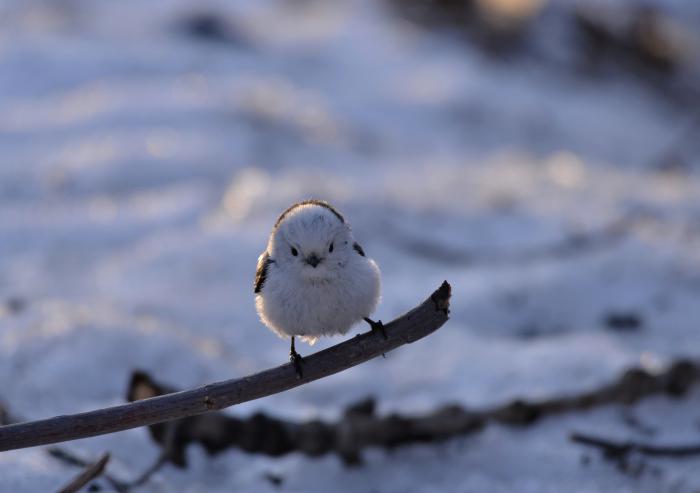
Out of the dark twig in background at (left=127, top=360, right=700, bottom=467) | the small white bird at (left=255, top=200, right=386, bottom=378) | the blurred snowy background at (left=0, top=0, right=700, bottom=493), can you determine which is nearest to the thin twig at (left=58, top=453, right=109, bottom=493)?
the blurred snowy background at (left=0, top=0, right=700, bottom=493)

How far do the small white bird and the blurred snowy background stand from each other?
0.75 meters

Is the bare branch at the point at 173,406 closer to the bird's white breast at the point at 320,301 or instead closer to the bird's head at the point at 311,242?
the bird's white breast at the point at 320,301

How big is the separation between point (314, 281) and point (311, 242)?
0.13m

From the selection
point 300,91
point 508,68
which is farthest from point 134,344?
point 508,68

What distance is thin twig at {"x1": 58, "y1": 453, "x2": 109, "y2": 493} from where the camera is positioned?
10.4ft

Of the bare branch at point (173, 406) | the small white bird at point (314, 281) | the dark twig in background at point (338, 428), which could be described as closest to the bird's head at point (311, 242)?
the small white bird at point (314, 281)

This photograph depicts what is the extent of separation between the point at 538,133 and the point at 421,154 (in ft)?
5.85

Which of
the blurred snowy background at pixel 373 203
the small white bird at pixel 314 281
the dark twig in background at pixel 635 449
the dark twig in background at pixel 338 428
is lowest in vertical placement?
the dark twig in background at pixel 635 449

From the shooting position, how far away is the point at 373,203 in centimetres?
713

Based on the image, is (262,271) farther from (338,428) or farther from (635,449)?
(635,449)

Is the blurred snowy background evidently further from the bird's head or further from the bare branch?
the bird's head

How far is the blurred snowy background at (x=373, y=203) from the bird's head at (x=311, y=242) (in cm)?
88

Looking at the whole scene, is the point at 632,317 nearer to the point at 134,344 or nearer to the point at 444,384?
the point at 444,384

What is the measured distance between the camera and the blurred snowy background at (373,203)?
410 centimetres
